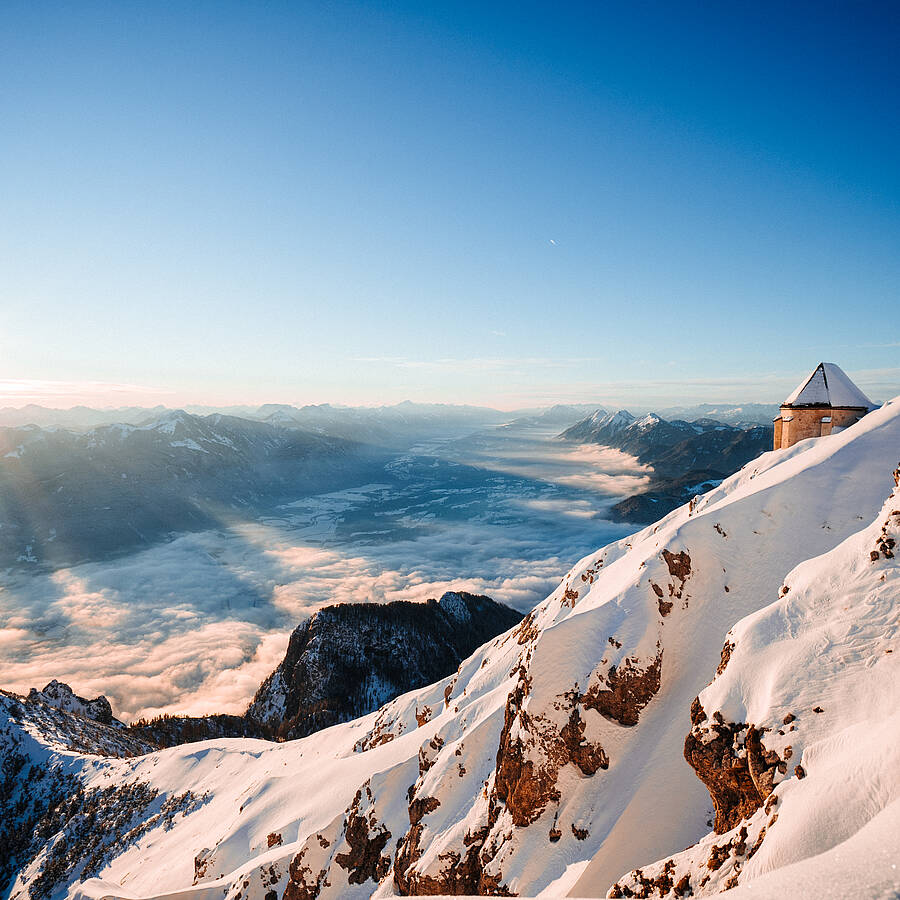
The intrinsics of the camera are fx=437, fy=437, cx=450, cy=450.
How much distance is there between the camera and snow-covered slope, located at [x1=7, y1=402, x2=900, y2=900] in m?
13.9

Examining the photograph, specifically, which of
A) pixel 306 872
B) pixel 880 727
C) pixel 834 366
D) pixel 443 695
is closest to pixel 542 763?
pixel 880 727

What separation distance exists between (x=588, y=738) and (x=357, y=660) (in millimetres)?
96699

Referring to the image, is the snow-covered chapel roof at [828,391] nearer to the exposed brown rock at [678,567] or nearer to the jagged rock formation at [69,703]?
the exposed brown rock at [678,567]

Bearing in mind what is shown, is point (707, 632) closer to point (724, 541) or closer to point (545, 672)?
point (724, 541)

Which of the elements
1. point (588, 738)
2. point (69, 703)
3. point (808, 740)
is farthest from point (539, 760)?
point (69, 703)

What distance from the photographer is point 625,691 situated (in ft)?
53.4

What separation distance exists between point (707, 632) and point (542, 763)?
792 cm

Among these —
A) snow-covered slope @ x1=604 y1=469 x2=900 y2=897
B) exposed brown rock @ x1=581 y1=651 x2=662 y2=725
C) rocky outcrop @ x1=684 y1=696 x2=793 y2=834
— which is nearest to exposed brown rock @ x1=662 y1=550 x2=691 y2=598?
exposed brown rock @ x1=581 y1=651 x2=662 y2=725

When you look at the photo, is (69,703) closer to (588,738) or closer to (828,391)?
(588,738)

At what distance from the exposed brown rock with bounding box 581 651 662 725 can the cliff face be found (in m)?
84.7

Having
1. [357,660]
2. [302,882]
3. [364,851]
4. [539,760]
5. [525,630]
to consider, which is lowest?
[357,660]

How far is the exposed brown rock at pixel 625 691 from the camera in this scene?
633 inches

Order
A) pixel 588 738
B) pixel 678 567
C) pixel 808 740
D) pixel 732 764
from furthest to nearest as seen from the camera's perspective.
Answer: pixel 678 567 → pixel 588 738 → pixel 732 764 → pixel 808 740

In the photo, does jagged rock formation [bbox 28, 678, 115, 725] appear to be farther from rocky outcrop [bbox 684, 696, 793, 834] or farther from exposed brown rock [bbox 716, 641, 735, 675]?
exposed brown rock [bbox 716, 641, 735, 675]
